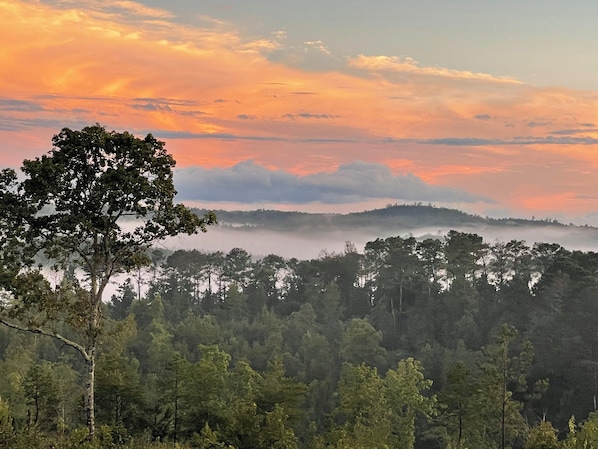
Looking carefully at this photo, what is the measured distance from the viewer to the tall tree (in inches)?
826

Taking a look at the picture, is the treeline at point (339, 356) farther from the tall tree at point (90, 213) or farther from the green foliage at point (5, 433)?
the tall tree at point (90, 213)

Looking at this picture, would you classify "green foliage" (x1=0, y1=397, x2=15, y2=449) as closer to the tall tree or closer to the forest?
the forest

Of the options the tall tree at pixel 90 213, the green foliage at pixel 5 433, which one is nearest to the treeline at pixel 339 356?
the green foliage at pixel 5 433

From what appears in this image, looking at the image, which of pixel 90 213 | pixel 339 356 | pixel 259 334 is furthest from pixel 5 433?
pixel 259 334

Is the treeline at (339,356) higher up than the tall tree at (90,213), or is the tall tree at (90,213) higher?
the tall tree at (90,213)

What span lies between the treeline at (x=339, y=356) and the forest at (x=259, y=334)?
7.1 inches

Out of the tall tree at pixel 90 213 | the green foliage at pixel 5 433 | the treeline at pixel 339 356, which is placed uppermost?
the tall tree at pixel 90 213

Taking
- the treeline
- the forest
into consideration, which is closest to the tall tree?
the forest

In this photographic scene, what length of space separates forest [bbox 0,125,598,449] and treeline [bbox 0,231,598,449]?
0.18 m

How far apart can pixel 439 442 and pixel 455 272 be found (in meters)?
30.7

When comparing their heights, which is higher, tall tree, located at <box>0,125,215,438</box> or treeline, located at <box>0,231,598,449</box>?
tall tree, located at <box>0,125,215,438</box>

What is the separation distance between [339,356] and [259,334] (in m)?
11.5

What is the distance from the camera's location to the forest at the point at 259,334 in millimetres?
21547

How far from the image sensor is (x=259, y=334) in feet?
240
